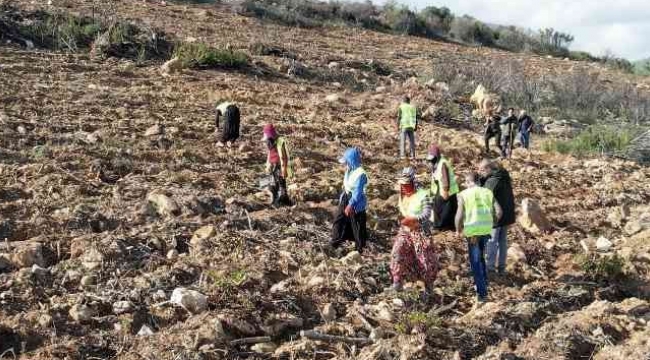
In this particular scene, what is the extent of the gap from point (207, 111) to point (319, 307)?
721cm

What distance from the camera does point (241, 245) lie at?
701 centimetres

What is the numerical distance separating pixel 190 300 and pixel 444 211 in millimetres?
3192

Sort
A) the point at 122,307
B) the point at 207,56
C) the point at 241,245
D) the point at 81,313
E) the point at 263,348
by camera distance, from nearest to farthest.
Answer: the point at 263,348 < the point at 81,313 < the point at 122,307 < the point at 241,245 < the point at 207,56

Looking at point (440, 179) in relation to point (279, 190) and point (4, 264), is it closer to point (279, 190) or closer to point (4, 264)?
point (279, 190)

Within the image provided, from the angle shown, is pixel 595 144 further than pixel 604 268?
Yes

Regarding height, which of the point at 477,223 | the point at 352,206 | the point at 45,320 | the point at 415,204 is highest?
the point at 415,204

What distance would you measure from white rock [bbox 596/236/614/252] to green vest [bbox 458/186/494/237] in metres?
2.59

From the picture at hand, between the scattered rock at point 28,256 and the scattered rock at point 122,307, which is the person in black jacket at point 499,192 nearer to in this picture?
the scattered rock at point 122,307

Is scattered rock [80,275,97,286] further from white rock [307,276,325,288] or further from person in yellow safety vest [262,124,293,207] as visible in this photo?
person in yellow safety vest [262,124,293,207]

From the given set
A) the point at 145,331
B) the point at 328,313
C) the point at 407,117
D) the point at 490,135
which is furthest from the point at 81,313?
the point at 490,135

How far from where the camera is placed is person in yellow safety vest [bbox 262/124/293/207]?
8172mm

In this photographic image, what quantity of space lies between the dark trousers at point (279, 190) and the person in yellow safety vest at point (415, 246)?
2.43 metres

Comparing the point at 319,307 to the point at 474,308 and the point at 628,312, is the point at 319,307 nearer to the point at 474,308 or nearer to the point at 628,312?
the point at 474,308

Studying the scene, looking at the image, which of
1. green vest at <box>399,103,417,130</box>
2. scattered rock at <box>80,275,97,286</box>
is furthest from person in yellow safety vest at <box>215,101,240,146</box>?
scattered rock at <box>80,275,97,286</box>
